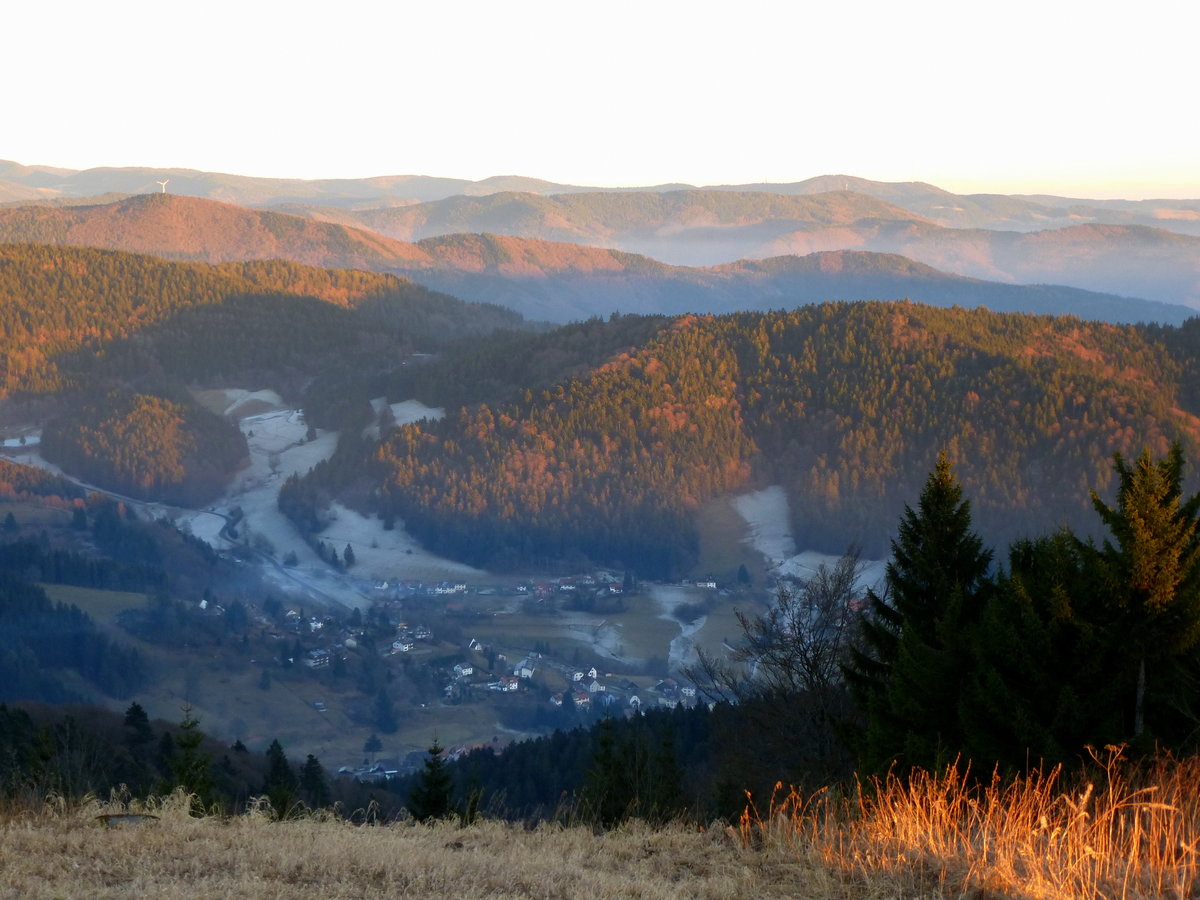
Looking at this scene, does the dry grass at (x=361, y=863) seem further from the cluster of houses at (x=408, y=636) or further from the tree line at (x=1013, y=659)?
the cluster of houses at (x=408, y=636)

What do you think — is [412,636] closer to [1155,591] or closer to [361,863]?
[1155,591]

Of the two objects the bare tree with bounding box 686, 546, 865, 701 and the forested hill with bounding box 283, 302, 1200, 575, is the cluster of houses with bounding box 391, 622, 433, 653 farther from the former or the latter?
the bare tree with bounding box 686, 546, 865, 701

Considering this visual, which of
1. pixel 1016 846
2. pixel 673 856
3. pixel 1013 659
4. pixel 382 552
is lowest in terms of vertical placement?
pixel 382 552

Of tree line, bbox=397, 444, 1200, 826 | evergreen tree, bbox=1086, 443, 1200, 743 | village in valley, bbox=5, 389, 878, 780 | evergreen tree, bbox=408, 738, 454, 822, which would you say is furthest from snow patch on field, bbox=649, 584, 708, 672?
evergreen tree, bbox=1086, 443, 1200, 743

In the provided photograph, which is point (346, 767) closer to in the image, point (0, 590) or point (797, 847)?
point (0, 590)

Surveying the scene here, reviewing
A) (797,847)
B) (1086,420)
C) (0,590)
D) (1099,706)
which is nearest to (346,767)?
(0,590)

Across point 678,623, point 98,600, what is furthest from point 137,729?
point 678,623
